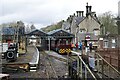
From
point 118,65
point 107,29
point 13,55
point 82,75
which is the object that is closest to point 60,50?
point 13,55

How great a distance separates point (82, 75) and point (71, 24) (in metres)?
66.5

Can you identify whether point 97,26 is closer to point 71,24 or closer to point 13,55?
point 71,24

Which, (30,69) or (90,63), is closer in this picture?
(90,63)

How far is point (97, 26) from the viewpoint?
68.0 metres

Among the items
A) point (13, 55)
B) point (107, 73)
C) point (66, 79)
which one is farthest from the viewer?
point (13, 55)

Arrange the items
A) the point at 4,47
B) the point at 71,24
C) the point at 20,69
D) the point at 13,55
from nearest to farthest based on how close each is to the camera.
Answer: the point at 20,69 < the point at 13,55 < the point at 4,47 < the point at 71,24

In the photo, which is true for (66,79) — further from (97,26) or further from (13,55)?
(97,26)

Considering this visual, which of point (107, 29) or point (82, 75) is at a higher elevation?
point (107, 29)

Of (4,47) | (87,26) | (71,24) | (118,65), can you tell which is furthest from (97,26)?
(118,65)

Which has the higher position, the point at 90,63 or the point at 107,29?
the point at 107,29

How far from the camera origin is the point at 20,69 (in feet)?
55.5

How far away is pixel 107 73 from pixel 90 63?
152 centimetres

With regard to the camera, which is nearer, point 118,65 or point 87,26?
point 118,65

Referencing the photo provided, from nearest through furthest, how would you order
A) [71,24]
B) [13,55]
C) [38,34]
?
1. [13,55]
2. [38,34]
3. [71,24]
